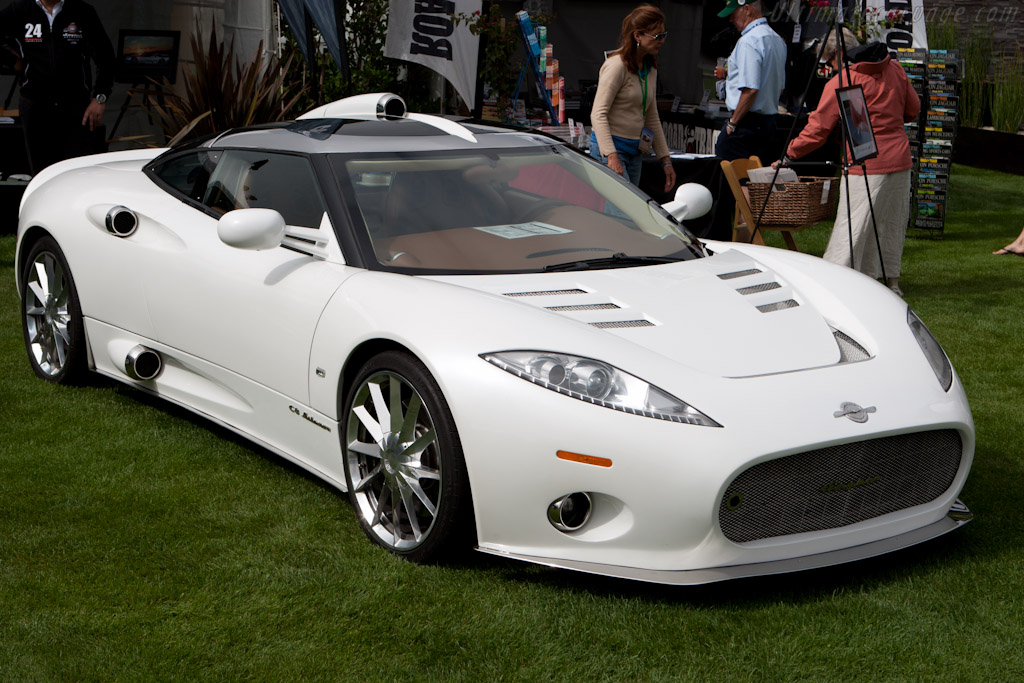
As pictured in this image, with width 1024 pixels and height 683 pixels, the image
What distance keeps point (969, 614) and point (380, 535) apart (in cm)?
173

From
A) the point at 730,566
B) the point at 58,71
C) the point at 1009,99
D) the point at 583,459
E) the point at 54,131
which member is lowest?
the point at 730,566

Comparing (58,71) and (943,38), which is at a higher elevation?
(943,38)

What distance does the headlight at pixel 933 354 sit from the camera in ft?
11.5

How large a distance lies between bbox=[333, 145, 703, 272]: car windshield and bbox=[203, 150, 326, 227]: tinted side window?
0.51 feet

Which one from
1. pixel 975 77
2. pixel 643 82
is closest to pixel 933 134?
pixel 643 82

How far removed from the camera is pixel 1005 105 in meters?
16.3

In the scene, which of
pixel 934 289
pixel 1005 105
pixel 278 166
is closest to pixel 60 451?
pixel 278 166

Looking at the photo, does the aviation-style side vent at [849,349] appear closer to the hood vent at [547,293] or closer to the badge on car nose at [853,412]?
the badge on car nose at [853,412]

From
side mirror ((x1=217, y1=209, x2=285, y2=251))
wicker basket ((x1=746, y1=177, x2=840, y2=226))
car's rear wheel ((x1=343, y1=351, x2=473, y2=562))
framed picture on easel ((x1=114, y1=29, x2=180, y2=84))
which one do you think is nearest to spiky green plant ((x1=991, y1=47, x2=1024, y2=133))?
wicker basket ((x1=746, y1=177, x2=840, y2=226))

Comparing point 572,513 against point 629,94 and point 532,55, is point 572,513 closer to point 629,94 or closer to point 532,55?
point 629,94

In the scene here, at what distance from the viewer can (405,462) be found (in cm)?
343

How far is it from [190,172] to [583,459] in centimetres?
258

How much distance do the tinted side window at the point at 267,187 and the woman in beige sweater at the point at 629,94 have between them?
2.89 m

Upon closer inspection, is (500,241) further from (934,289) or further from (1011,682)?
(934,289)
